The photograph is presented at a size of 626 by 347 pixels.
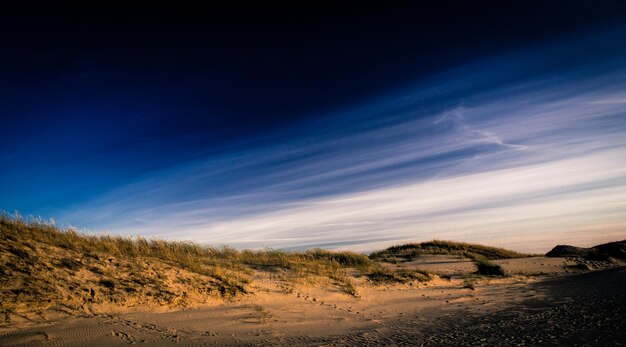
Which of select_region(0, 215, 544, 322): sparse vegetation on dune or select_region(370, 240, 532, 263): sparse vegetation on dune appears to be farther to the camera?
select_region(370, 240, 532, 263): sparse vegetation on dune

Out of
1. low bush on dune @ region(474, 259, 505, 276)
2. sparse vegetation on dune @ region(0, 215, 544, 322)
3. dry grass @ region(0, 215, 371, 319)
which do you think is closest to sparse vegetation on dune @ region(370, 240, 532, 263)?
low bush on dune @ region(474, 259, 505, 276)

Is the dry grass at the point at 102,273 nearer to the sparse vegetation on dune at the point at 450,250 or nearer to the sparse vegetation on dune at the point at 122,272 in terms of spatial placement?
the sparse vegetation on dune at the point at 122,272

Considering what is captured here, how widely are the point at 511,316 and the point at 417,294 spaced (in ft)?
15.0

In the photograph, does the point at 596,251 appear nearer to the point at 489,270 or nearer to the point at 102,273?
the point at 489,270

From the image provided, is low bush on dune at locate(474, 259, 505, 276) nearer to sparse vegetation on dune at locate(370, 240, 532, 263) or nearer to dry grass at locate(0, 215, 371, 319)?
sparse vegetation on dune at locate(370, 240, 532, 263)

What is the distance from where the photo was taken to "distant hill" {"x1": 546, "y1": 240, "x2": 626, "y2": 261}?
25394mm

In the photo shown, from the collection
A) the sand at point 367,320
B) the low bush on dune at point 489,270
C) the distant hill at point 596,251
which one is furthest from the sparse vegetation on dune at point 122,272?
the distant hill at point 596,251

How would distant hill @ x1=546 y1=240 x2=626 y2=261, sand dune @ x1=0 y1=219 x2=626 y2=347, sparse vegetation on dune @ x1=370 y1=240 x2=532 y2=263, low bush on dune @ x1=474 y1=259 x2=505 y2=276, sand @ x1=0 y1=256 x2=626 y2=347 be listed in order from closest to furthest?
1. sand @ x1=0 y1=256 x2=626 y2=347
2. sand dune @ x1=0 y1=219 x2=626 y2=347
3. low bush on dune @ x1=474 y1=259 x2=505 y2=276
4. distant hill @ x1=546 y1=240 x2=626 y2=261
5. sparse vegetation on dune @ x1=370 y1=240 x2=532 y2=263

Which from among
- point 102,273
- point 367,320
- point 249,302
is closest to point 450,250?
point 367,320

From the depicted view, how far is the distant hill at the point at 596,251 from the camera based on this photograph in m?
25.4

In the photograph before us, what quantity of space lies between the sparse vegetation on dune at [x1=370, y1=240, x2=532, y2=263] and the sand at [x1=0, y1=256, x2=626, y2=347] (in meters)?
13.2

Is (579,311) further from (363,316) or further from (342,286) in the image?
(342,286)

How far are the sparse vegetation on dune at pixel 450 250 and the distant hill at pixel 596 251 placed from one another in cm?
250

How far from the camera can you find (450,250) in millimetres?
29141
